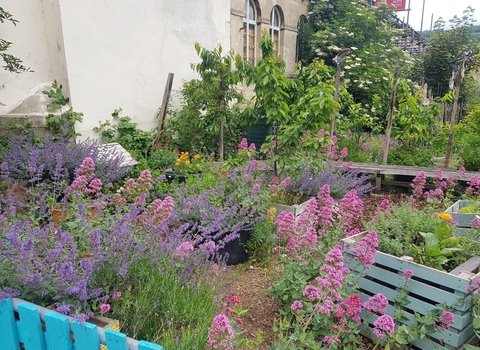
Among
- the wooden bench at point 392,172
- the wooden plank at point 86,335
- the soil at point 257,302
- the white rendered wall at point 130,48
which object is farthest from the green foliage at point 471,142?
the wooden plank at point 86,335

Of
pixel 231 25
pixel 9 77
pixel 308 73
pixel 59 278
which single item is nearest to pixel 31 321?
pixel 59 278

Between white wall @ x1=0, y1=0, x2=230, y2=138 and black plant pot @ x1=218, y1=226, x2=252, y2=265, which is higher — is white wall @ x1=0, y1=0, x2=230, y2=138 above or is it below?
above

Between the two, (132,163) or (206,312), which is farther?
(132,163)

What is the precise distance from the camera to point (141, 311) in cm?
187

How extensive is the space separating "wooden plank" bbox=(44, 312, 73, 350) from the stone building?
434cm

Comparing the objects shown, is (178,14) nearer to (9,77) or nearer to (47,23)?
(47,23)

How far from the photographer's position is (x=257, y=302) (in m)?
2.75

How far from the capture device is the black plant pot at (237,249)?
10.7 ft

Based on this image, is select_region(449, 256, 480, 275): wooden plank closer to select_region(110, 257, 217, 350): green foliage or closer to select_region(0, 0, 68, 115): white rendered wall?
select_region(110, 257, 217, 350): green foliage

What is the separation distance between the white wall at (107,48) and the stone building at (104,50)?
0.04 feet

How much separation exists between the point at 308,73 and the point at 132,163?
389 cm

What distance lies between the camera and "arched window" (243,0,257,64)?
9734mm

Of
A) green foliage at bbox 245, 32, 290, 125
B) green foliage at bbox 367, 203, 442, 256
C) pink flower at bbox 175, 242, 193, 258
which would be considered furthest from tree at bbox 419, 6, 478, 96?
pink flower at bbox 175, 242, 193, 258

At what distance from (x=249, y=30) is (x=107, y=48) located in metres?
5.22
